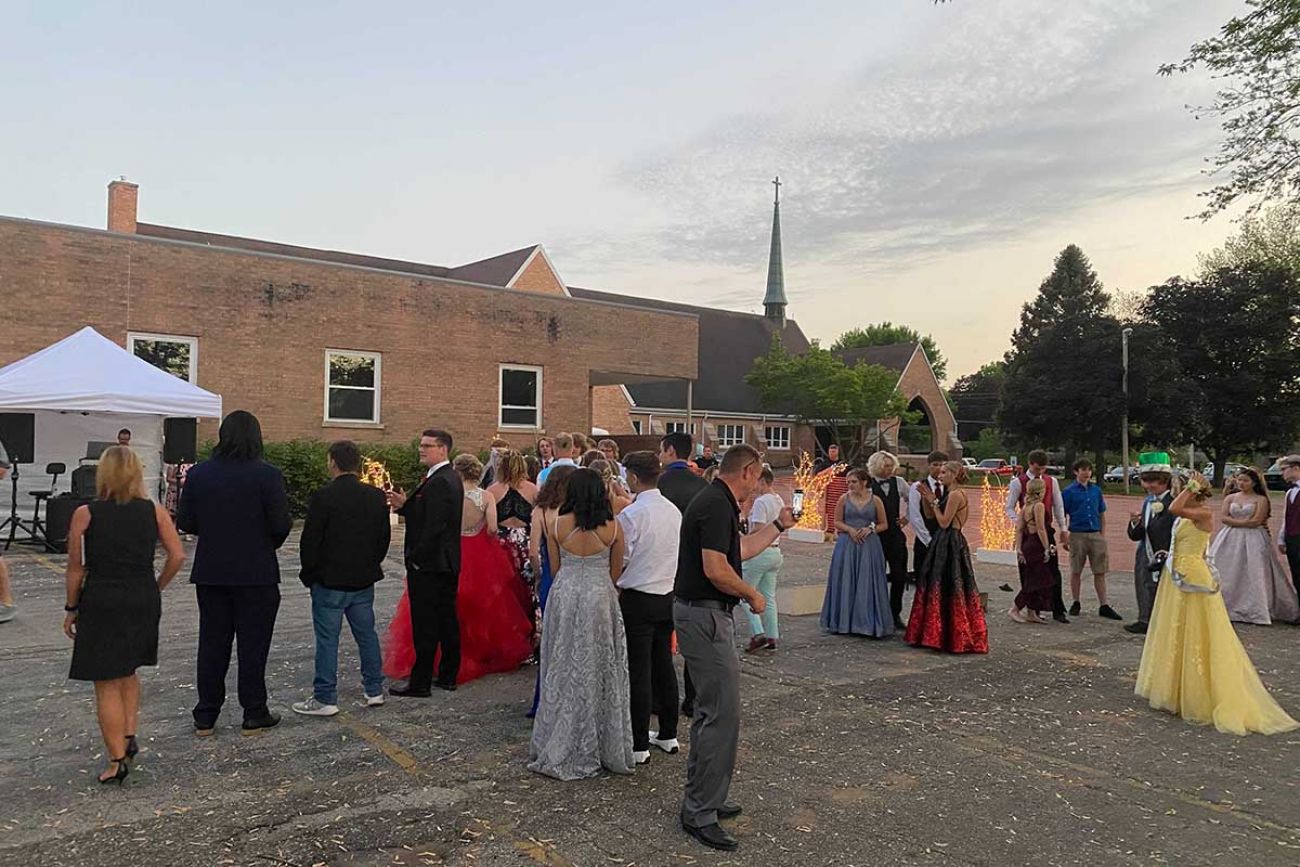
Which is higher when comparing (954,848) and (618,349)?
(618,349)

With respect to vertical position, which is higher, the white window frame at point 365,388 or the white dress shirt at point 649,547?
the white window frame at point 365,388

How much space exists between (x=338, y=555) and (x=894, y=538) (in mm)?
5383

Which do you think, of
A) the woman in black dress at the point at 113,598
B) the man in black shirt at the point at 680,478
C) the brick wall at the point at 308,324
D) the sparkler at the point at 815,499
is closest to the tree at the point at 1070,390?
the brick wall at the point at 308,324

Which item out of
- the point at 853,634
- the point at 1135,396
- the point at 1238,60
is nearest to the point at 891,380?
the point at 1135,396

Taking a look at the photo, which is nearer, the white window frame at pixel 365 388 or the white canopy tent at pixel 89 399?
the white canopy tent at pixel 89 399

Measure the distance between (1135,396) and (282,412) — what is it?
39.3 m

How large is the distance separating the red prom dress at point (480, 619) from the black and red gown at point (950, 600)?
11.5 feet

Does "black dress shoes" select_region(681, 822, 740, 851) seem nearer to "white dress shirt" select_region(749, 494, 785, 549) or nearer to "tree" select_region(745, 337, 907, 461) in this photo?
"white dress shirt" select_region(749, 494, 785, 549)

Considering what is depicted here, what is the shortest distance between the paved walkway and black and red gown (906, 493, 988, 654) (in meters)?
0.85

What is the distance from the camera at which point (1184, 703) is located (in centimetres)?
624

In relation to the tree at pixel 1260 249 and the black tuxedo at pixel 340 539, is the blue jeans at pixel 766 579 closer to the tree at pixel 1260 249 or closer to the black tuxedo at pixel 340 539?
the black tuxedo at pixel 340 539

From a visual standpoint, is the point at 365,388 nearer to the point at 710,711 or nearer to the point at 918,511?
the point at 918,511

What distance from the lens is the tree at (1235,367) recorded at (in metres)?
44.2

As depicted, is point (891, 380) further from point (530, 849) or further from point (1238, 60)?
point (530, 849)
